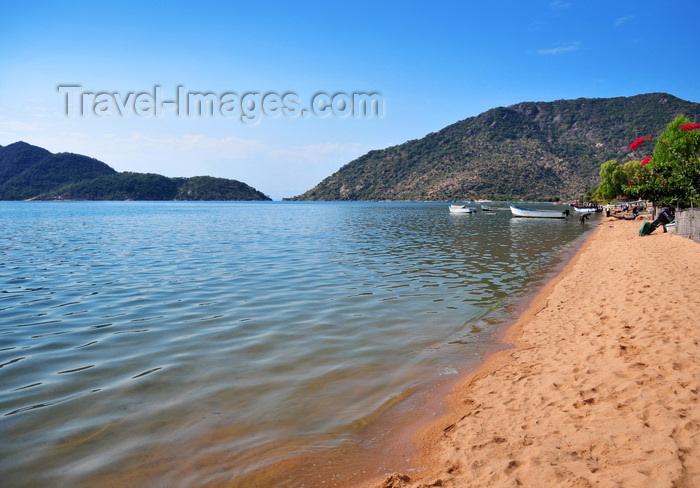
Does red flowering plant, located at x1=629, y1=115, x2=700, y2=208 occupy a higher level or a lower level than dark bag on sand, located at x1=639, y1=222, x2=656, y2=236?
higher

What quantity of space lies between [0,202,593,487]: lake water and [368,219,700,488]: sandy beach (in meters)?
1.05

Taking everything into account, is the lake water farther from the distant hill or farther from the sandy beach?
the distant hill

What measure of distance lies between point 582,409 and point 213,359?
638cm

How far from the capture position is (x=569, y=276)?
1647 cm

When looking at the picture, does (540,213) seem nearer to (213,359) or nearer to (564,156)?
(213,359)

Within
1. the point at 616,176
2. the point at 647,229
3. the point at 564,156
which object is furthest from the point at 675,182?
the point at 564,156

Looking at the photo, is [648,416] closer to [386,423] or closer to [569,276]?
[386,423]

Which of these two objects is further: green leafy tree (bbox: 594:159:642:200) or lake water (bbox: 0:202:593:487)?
green leafy tree (bbox: 594:159:642:200)

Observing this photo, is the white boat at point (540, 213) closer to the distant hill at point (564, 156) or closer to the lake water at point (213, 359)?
the lake water at point (213, 359)

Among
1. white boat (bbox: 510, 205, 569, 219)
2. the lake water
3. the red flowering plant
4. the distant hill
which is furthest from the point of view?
the distant hill

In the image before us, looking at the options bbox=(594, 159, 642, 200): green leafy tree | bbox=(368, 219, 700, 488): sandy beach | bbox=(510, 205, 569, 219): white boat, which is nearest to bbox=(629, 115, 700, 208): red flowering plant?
bbox=(368, 219, 700, 488): sandy beach

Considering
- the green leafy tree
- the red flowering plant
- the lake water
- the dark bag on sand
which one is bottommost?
the lake water

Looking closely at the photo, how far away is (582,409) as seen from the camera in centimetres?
528

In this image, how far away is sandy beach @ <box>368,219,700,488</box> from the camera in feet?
13.0
